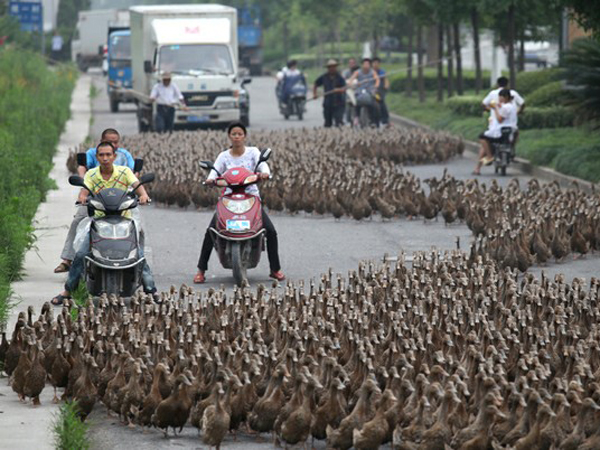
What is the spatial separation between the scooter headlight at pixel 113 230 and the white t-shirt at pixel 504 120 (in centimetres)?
1268

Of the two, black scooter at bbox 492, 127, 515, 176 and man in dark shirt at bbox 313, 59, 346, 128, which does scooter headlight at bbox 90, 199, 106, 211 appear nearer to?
black scooter at bbox 492, 127, 515, 176

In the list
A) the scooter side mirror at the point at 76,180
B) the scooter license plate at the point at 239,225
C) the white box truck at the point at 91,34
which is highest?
the white box truck at the point at 91,34

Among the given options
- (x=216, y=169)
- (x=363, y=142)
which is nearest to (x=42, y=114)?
(x=363, y=142)

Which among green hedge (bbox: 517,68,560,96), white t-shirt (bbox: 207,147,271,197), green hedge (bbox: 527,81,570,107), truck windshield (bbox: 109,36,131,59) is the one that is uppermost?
truck windshield (bbox: 109,36,131,59)

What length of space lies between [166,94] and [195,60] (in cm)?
378

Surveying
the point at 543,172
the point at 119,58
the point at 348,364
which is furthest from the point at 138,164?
the point at 119,58

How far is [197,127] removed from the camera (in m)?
36.4

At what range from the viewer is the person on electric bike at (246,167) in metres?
14.1

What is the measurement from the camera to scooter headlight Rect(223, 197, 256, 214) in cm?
1398

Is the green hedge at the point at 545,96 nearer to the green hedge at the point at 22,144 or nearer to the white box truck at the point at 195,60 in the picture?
the white box truck at the point at 195,60

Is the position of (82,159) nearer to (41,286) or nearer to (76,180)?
(76,180)

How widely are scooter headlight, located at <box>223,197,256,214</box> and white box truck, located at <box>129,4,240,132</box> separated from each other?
20461 mm

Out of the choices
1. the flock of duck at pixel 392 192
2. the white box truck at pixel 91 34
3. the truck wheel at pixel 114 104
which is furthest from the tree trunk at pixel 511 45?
the white box truck at pixel 91 34

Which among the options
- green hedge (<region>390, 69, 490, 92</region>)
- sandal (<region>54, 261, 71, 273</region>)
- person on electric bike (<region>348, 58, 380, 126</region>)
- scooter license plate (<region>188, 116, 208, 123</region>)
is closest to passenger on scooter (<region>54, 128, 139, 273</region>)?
sandal (<region>54, 261, 71, 273</region>)
